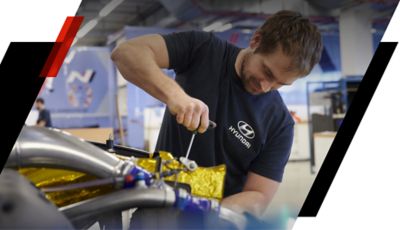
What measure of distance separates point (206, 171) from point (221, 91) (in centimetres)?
14

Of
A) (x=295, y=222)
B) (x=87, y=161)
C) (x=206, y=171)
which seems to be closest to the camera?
(x=87, y=161)

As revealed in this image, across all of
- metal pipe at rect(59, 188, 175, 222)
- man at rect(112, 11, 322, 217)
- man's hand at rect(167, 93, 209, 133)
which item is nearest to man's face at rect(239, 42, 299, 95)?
man at rect(112, 11, 322, 217)

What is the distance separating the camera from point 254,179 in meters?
0.91

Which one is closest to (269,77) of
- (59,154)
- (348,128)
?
(348,128)

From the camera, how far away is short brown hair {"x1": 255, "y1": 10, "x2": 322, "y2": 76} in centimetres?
85

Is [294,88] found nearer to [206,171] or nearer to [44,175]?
[206,171]

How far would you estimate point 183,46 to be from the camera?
0.86 m

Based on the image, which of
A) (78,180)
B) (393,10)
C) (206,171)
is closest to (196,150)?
(206,171)

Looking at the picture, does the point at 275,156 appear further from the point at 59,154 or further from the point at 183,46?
the point at 59,154

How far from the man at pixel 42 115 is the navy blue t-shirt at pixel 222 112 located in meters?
0.19

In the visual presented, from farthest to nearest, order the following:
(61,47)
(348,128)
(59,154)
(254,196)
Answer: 1. (348,128)
2. (254,196)
3. (61,47)
4. (59,154)

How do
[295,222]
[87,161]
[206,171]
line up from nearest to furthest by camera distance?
[87,161] → [206,171] → [295,222]

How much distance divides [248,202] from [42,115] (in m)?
0.38

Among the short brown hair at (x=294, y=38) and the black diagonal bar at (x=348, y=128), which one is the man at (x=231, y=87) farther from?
the black diagonal bar at (x=348, y=128)
